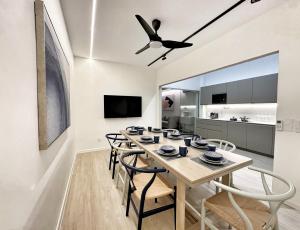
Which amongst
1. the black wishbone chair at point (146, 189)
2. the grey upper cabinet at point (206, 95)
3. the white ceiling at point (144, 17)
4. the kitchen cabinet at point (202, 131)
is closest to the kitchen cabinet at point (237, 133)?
the kitchen cabinet at point (202, 131)

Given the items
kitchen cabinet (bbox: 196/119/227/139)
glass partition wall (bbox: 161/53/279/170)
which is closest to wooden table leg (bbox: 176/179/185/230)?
glass partition wall (bbox: 161/53/279/170)

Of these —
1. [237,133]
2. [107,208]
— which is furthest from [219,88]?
[107,208]

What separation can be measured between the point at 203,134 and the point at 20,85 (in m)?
5.82

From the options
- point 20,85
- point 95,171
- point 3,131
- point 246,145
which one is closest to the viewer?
point 3,131

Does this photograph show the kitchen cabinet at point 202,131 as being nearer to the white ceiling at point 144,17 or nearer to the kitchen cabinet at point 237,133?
the kitchen cabinet at point 237,133

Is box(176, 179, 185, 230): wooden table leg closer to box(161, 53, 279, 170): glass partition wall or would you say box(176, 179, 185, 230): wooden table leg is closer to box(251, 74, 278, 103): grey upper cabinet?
box(161, 53, 279, 170): glass partition wall

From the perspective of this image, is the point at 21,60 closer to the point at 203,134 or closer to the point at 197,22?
the point at 197,22

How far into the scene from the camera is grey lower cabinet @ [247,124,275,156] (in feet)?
12.1

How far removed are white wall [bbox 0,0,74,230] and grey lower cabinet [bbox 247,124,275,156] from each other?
4.76 m

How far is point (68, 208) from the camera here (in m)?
1.85

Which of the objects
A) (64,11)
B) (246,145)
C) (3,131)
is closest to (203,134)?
(246,145)

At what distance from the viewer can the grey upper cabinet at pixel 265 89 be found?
149 inches

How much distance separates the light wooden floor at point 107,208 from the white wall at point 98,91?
64.0 inches

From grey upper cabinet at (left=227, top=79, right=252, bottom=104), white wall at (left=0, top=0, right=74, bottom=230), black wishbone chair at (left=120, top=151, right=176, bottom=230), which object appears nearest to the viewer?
white wall at (left=0, top=0, right=74, bottom=230)
